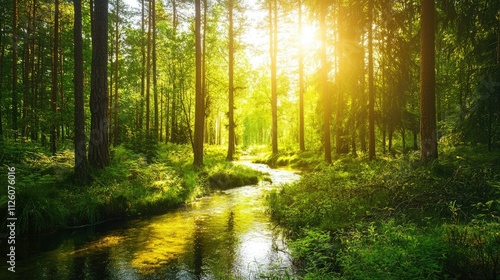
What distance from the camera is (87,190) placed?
9891 millimetres

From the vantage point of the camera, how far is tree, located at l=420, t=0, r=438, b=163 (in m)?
9.42

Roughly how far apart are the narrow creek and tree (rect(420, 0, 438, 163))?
565 centimetres

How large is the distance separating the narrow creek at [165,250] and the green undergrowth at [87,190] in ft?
2.01

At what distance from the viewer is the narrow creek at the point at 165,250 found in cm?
600

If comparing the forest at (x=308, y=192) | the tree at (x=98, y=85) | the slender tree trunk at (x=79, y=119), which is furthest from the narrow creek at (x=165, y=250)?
the tree at (x=98, y=85)

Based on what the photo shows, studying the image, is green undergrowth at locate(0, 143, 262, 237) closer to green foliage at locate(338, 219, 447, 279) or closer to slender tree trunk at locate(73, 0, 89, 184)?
slender tree trunk at locate(73, 0, 89, 184)

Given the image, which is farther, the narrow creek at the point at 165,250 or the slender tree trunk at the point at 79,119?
the slender tree trunk at the point at 79,119

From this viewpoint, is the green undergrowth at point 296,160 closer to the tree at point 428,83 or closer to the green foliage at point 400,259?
the tree at point 428,83

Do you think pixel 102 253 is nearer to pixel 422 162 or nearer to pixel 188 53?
pixel 422 162

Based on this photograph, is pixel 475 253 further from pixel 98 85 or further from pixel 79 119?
pixel 79 119

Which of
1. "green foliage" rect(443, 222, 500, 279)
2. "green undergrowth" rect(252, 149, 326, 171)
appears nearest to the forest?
"green foliage" rect(443, 222, 500, 279)

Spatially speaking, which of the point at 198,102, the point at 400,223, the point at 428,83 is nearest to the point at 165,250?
the point at 400,223

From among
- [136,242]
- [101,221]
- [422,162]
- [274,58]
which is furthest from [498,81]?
[274,58]

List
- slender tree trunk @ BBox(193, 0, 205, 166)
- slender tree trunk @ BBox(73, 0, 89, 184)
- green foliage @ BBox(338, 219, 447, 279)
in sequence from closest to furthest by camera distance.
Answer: green foliage @ BBox(338, 219, 447, 279) < slender tree trunk @ BBox(73, 0, 89, 184) < slender tree trunk @ BBox(193, 0, 205, 166)
